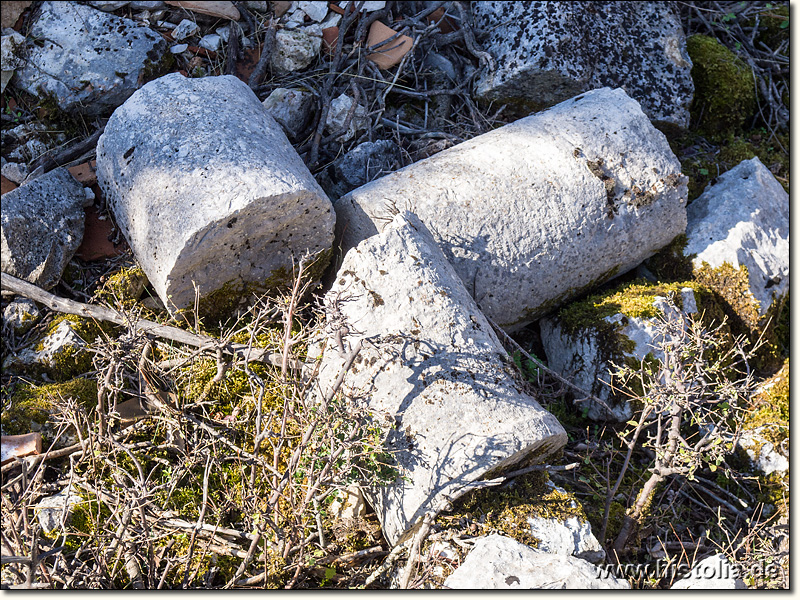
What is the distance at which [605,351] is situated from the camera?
3252mm

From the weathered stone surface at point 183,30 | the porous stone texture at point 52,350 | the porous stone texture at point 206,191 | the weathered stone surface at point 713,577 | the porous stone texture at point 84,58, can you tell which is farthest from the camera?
the weathered stone surface at point 183,30

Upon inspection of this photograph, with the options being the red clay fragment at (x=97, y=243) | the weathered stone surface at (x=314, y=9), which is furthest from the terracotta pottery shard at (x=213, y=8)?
the red clay fragment at (x=97, y=243)

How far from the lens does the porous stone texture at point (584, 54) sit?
401 cm

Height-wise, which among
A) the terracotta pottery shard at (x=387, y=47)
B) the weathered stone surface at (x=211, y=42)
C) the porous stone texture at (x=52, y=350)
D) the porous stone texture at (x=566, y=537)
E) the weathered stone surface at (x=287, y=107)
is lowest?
the porous stone texture at (x=566, y=537)

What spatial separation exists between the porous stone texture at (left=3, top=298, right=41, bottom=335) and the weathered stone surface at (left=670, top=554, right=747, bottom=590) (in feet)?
9.64

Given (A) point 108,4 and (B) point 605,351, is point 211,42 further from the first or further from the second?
(B) point 605,351

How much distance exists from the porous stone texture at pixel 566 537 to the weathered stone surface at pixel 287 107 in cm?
249

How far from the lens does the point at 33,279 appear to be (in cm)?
312

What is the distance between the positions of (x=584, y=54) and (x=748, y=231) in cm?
141

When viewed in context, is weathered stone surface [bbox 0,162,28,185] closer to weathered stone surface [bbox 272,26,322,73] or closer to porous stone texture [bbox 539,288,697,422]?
weathered stone surface [bbox 272,26,322,73]

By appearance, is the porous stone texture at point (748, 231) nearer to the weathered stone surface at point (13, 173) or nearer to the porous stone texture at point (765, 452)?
the porous stone texture at point (765, 452)

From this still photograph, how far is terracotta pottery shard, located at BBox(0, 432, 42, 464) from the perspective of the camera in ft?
9.27

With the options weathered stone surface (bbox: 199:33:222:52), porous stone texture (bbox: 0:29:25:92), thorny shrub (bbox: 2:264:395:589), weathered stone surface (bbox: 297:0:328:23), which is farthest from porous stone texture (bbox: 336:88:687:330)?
porous stone texture (bbox: 0:29:25:92)

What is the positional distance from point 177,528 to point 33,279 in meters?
1.37
